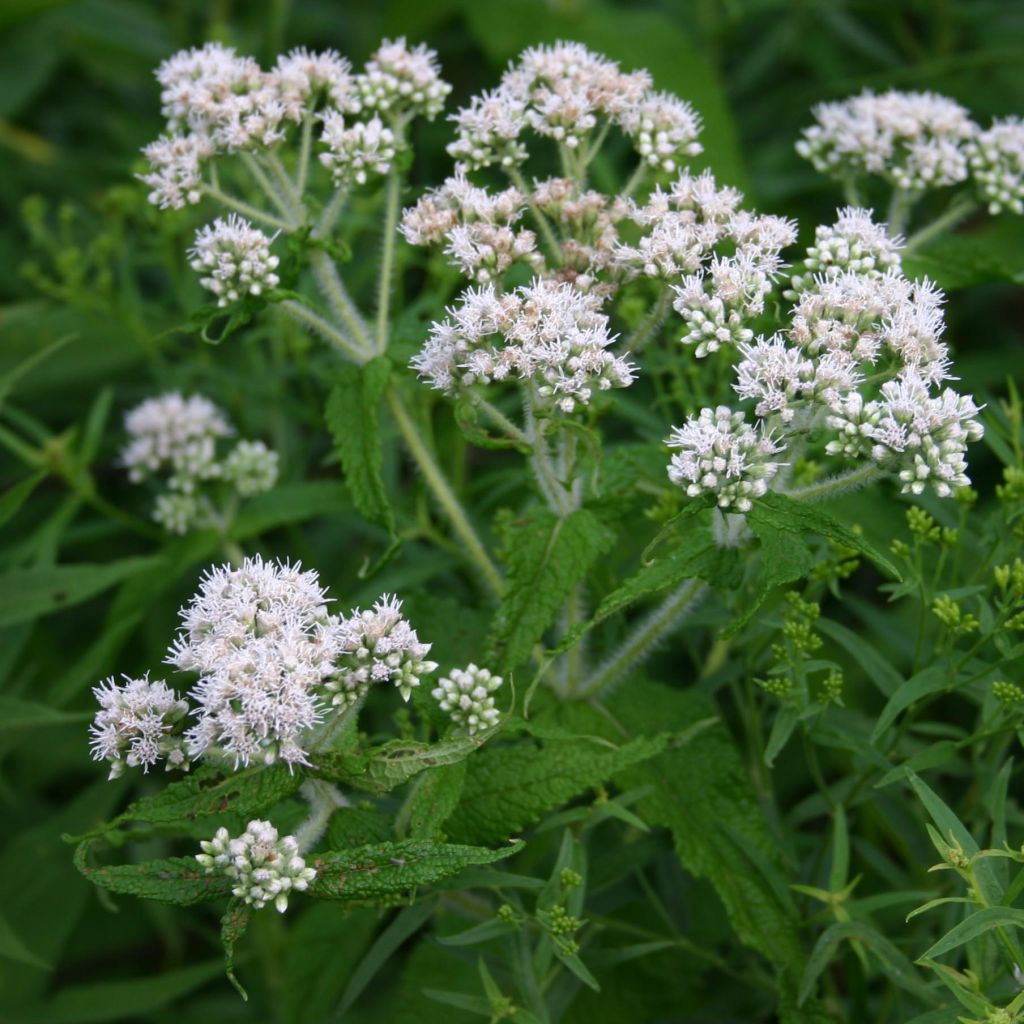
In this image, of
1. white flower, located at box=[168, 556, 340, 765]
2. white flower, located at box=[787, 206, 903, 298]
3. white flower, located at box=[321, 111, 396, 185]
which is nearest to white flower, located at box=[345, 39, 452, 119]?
white flower, located at box=[321, 111, 396, 185]

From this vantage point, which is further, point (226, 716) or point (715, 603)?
point (715, 603)

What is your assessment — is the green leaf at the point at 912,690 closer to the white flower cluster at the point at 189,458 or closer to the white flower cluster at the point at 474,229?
the white flower cluster at the point at 474,229

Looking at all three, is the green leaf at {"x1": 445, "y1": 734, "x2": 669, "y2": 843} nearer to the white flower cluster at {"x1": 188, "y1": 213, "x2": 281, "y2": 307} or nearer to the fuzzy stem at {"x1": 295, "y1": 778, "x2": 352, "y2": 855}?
the fuzzy stem at {"x1": 295, "y1": 778, "x2": 352, "y2": 855}

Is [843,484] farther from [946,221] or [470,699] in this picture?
[946,221]

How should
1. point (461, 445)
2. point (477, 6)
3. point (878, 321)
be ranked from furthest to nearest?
1. point (477, 6)
2. point (461, 445)
3. point (878, 321)

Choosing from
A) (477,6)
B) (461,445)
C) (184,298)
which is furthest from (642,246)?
(477,6)

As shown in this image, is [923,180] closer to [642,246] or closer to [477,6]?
[642,246]

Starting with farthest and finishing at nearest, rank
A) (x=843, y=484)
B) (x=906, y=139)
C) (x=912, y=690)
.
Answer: (x=906, y=139) < (x=912, y=690) < (x=843, y=484)

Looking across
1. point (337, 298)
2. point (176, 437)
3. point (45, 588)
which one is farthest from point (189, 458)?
point (337, 298)
